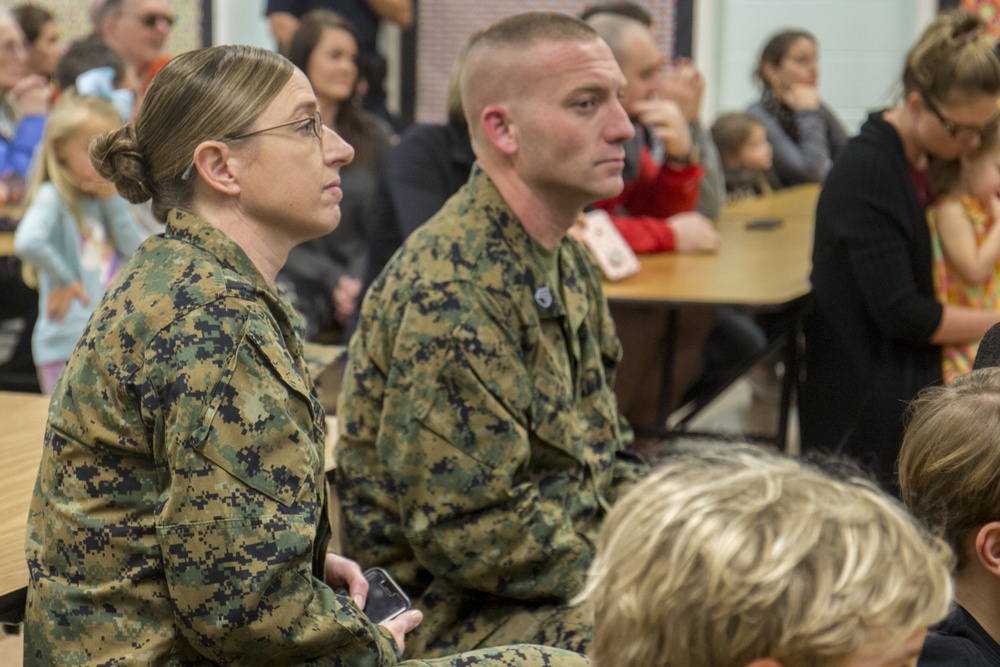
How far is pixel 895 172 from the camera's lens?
251 cm

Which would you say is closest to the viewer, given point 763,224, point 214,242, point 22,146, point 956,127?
point 214,242

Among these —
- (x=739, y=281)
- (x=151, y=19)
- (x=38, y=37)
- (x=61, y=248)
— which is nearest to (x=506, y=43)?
(x=739, y=281)

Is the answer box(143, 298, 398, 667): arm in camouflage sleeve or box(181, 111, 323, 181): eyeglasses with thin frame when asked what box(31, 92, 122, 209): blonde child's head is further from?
box(143, 298, 398, 667): arm in camouflage sleeve

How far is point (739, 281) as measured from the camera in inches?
124

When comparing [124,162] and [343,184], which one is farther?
[343,184]

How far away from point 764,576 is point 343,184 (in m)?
3.22

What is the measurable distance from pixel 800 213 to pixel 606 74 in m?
2.82

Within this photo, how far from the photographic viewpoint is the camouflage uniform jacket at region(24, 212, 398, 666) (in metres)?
1.23

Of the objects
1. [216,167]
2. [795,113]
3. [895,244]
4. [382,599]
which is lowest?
[795,113]

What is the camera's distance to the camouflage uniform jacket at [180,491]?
1234mm

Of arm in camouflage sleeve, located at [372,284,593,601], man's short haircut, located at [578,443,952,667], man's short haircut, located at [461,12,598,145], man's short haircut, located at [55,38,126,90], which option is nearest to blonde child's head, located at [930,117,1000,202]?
man's short haircut, located at [461,12,598,145]

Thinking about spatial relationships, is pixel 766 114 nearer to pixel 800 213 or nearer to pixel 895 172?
pixel 800 213

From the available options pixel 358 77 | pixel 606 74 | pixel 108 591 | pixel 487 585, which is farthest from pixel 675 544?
pixel 358 77

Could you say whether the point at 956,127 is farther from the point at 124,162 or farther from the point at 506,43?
the point at 124,162
